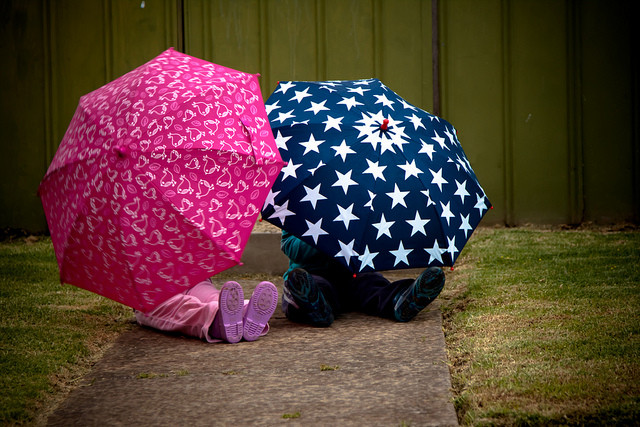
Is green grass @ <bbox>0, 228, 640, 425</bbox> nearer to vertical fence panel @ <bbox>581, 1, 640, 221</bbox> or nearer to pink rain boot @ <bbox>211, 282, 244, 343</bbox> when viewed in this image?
pink rain boot @ <bbox>211, 282, 244, 343</bbox>

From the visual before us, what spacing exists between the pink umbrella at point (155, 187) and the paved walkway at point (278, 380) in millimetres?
363

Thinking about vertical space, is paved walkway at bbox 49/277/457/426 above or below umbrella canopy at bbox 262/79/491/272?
below

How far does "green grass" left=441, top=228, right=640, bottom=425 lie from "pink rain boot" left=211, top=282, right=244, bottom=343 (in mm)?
1012

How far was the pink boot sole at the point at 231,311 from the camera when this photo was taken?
3.33 m

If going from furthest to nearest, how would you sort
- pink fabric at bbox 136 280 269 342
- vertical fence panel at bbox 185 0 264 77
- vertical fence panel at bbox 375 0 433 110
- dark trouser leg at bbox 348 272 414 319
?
vertical fence panel at bbox 185 0 264 77, vertical fence panel at bbox 375 0 433 110, dark trouser leg at bbox 348 272 414 319, pink fabric at bbox 136 280 269 342

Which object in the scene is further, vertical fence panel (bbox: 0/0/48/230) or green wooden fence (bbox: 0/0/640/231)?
vertical fence panel (bbox: 0/0/48/230)

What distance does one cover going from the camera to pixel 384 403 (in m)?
2.63

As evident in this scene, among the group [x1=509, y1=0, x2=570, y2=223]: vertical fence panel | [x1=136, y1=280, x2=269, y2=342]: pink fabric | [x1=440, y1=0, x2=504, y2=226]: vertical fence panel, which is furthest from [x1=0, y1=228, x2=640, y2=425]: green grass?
[x1=440, y1=0, x2=504, y2=226]: vertical fence panel

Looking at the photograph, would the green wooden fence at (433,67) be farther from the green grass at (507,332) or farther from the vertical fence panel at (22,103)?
the green grass at (507,332)

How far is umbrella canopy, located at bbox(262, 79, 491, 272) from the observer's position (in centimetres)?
337

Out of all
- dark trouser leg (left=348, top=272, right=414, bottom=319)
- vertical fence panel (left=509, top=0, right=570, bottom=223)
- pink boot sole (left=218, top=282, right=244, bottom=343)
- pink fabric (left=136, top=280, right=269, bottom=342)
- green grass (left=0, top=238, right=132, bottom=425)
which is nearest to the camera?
green grass (left=0, top=238, right=132, bottom=425)

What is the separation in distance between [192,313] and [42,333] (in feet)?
2.45

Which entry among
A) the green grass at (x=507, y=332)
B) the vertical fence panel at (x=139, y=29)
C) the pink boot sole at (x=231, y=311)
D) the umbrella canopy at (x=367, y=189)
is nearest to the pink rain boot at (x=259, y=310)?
the pink boot sole at (x=231, y=311)

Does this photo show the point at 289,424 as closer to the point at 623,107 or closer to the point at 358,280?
the point at 358,280
